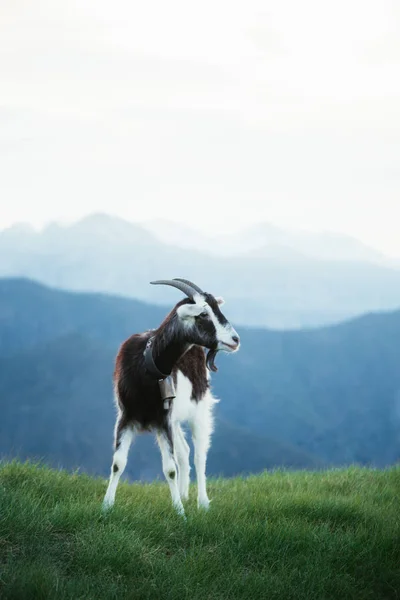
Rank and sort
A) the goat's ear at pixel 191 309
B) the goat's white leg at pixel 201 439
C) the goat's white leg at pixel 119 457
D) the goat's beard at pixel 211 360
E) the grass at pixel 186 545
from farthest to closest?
the goat's white leg at pixel 201 439, the goat's beard at pixel 211 360, the goat's white leg at pixel 119 457, the goat's ear at pixel 191 309, the grass at pixel 186 545

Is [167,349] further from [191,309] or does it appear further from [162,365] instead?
[191,309]

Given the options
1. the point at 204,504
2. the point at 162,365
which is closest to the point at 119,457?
the point at 162,365

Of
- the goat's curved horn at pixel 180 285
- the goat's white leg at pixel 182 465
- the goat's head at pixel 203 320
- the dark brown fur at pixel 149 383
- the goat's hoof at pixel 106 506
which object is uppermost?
the goat's curved horn at pixel 180 285

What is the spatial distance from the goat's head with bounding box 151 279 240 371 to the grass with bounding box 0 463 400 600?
5.08 feet

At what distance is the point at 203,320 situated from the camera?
754cm

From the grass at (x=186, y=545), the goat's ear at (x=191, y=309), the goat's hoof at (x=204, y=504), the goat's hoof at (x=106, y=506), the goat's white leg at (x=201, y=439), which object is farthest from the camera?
the goat's white leg at (x=201, y=439)

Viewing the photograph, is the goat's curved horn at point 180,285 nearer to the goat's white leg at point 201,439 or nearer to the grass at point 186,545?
the goat's white leg at point 201,439

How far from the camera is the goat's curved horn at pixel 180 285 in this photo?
7.57m

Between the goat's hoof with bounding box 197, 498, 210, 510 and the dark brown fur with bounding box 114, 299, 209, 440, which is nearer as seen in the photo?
the dark brown fur with bounding box 114, 299, 209, 440

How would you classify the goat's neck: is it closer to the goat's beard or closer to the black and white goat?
the black and white goat

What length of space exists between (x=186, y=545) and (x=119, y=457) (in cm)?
110

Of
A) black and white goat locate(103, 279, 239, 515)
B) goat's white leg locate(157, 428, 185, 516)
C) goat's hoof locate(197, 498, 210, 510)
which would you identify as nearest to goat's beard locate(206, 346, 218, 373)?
black and white goat locate(103, 279, 239, 515)

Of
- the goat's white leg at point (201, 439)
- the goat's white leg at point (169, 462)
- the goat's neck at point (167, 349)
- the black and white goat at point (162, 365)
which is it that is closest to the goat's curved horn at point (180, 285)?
the black and white goat at point (162, 365)

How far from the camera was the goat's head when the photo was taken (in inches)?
Result: 295
